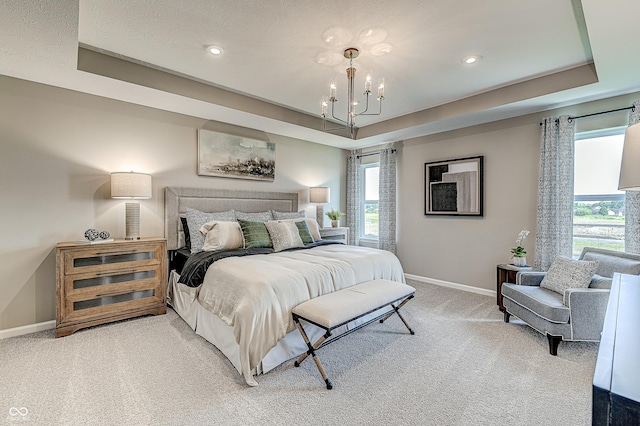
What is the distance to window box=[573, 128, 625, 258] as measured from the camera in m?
3.29

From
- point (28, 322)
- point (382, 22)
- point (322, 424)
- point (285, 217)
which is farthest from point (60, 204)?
point (382, 22)

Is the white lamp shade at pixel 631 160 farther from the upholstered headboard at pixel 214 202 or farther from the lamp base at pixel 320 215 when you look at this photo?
the lamp base at pixel 320 215

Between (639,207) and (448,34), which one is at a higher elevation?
(448,34)

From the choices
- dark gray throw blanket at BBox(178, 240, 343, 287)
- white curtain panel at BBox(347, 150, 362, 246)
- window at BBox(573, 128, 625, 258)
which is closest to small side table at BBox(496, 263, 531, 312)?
window at BBox(573, 128, 625, 258)

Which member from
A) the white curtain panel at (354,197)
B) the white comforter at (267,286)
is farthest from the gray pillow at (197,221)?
the white curtain panel at (354,197)

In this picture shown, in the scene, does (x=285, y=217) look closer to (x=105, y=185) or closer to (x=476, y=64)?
(x=105, y=185)

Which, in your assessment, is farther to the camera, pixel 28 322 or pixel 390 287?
pixel 28 322

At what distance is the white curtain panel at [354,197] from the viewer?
19.4 ft

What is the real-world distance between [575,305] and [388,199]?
319 centimetres

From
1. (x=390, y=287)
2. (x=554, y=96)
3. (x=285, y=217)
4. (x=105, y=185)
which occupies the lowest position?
(x=390, y=287)

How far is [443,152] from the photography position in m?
4.73

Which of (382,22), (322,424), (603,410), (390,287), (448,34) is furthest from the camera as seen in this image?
(390,287)

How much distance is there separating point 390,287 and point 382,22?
2249 millimetres

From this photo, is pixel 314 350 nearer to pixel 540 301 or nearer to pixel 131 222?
pixel 540 301
